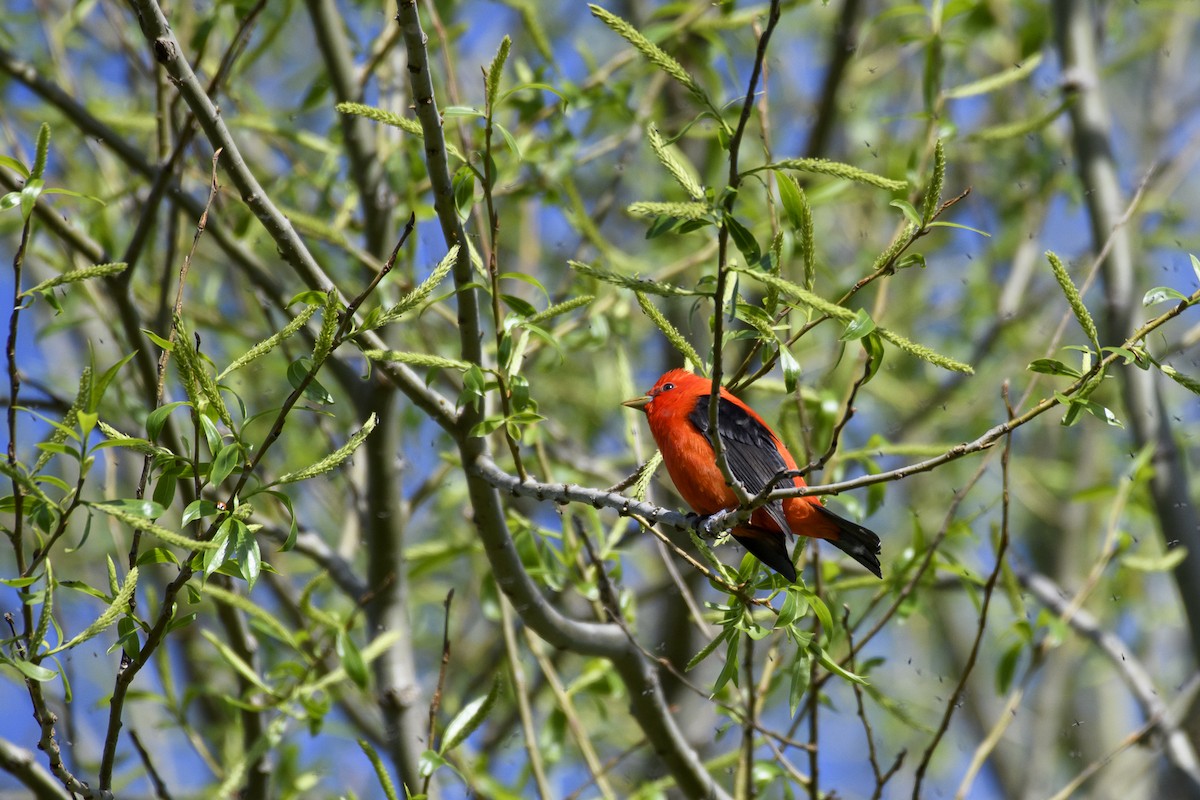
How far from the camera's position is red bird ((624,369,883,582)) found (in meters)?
3.39

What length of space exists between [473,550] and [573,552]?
2.78 ft

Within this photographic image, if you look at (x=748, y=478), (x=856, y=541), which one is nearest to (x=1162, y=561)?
(x=856, y=541)

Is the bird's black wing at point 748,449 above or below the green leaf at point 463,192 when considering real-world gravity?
below

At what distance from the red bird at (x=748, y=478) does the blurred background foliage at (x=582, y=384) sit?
13cm

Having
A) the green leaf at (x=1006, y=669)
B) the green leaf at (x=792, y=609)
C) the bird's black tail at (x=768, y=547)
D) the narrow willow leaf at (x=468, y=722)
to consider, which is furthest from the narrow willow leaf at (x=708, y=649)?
the green leaf at (x=1006, y=669)

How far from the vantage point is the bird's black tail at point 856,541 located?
11.2 ft

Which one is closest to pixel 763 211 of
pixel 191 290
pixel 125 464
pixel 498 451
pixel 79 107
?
pixel 498 451

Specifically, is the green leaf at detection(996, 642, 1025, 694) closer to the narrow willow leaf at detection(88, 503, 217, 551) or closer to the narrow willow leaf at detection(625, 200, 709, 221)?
the narrow willow leaf at detection(625, 200, 709, 221)

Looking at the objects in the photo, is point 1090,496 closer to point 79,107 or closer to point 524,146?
point 524,146

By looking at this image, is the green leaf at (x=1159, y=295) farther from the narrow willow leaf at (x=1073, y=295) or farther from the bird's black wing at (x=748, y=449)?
the bird's black wing at (x=748, y=449)

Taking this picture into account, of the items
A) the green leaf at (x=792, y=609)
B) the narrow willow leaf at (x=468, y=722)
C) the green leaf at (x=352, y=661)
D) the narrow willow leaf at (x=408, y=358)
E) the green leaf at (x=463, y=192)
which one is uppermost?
the green leaf at (x=463, y=192)

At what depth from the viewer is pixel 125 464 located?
267 inches

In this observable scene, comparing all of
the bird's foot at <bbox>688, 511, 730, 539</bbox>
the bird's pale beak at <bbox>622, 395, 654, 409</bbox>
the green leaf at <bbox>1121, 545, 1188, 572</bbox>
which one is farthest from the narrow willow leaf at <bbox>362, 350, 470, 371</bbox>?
the green leaf at <bbox>1121, 545, 1188, 572</bbox>

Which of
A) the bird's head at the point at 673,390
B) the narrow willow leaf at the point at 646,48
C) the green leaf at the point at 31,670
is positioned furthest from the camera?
the bird's head at the point at 673,390
